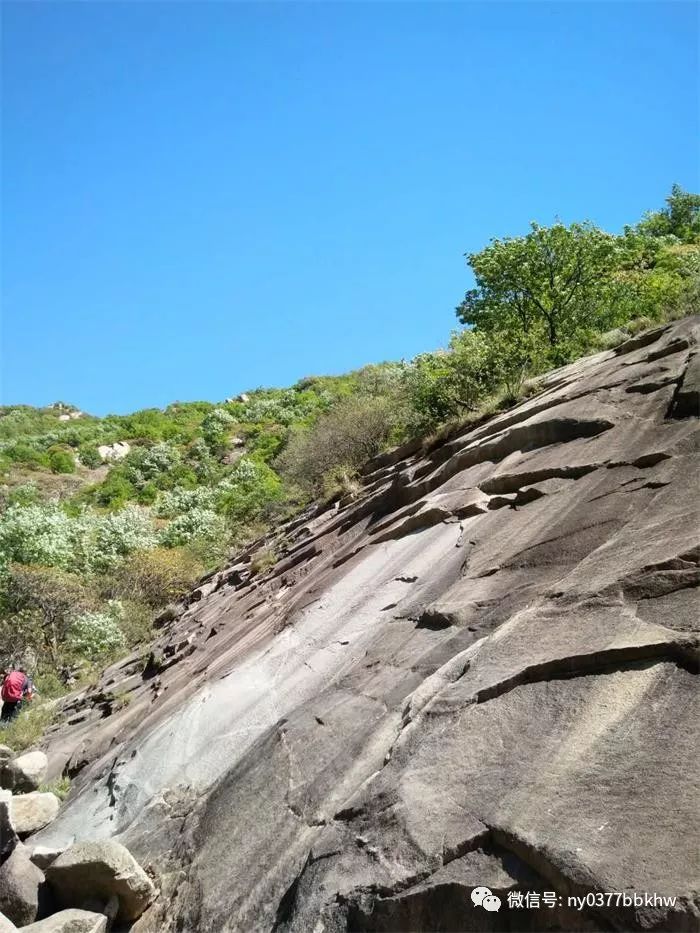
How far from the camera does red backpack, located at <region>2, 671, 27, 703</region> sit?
52.8 feet

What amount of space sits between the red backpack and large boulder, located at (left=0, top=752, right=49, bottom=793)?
533cm

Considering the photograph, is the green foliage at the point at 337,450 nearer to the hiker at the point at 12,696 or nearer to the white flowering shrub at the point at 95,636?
the white flowering shrub at the point at 95,636

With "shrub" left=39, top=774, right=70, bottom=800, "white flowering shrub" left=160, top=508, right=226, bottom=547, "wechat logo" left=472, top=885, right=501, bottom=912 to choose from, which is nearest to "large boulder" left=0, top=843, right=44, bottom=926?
"shrub" left=39, top=774, right=70, bottom=800

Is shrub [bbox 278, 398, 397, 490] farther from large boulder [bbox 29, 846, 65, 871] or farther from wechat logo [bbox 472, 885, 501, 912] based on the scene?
wechat logo [bbox 472, 885, 501, 912]

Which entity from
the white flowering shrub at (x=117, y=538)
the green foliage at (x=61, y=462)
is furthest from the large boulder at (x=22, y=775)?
the green foliage at (x=61, y=462)

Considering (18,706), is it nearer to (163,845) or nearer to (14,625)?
(14,625)

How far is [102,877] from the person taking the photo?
6.50 meters

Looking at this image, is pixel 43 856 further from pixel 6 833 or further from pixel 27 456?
pixel 27 456

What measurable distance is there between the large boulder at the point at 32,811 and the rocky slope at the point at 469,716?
273mm

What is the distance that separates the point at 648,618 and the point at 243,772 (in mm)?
4144

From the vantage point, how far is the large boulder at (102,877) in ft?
21.2

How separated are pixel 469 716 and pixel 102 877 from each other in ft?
12.1

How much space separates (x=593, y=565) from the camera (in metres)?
6.57

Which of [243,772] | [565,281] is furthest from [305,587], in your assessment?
[565,281]
